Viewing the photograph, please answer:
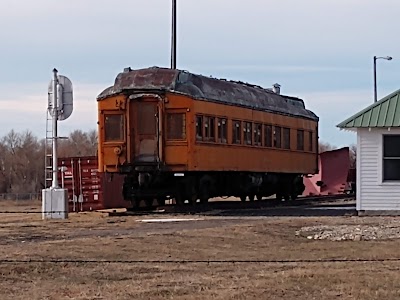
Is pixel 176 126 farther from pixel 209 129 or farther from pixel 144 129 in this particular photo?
pixel 209 129

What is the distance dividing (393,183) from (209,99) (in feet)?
19.6

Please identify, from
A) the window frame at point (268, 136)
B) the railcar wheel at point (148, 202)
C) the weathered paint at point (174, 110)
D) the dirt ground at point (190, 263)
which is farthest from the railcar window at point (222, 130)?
the dirt ground at point (190, 263)

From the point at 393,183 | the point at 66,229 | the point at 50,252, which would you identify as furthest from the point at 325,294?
the point at 393,183

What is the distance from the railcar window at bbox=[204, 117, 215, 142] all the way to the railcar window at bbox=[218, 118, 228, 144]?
0.53 meters

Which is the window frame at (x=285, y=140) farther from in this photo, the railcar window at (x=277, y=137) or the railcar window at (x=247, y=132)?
the railcar window at (x=247, y=132)

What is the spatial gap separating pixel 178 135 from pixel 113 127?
79.2 inches

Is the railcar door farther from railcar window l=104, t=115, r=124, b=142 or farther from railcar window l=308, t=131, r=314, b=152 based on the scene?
railcar window l=308, t=131, r=314, b=152

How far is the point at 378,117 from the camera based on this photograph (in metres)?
27.4

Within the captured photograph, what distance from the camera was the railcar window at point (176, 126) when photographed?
2850 cm

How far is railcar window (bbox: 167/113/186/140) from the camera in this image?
28.5 meters

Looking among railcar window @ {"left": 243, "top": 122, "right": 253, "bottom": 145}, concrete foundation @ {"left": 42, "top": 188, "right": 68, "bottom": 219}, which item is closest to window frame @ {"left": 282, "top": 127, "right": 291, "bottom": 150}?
railcar window @ {"left": 243, "top": 122, "right": 253, "bottom": 145}

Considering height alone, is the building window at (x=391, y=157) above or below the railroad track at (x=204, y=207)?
above

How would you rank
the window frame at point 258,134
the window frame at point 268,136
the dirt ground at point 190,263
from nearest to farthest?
the dirt ground at point 190,263 → the window frame at point 258,134 → the window frame at point 268,136

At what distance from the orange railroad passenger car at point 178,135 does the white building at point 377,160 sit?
4200mm
